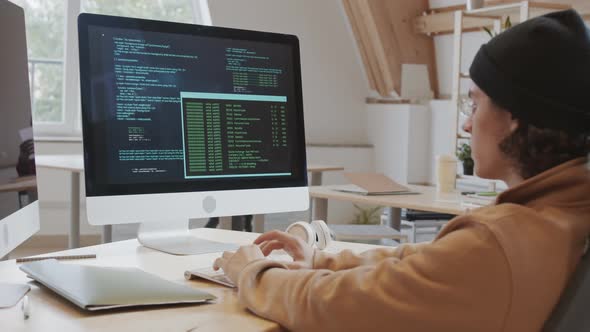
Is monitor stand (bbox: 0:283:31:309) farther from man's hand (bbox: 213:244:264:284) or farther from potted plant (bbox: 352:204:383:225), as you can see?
potted plant (bbox: 352:204:383:225)

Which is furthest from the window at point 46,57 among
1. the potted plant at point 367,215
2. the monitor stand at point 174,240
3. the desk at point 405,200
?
the monitor stand at point 174,240

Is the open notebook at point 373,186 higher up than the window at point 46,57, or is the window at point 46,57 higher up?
the window at point 46,57

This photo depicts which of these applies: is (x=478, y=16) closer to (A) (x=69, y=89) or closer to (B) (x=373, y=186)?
(B) (x=373, y=186)

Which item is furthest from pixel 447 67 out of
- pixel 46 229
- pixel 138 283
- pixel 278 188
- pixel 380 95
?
pixel 138 283

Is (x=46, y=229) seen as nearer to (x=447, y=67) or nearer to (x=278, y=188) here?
(x=447, y=67)

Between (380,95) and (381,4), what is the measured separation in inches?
38.0

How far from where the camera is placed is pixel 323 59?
6.41m

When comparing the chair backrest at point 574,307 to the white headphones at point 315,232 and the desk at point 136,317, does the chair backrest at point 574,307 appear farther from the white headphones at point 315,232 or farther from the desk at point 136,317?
the white headphones at point 315,232

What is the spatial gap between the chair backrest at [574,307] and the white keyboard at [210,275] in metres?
0.60

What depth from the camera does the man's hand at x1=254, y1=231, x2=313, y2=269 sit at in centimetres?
140

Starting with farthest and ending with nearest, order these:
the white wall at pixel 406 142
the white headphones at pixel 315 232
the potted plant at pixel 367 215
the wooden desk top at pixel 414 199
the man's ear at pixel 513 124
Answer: the potted plant at pixel 367 215
the white wall at pixel 406 142
the wooden desk top at pixel 414 199
the white headphones at pixel 315 232
the man's ear at pixel 513 124

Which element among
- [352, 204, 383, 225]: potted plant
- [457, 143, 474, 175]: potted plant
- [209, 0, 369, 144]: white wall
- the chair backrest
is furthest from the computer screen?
[352, 204, 383, 225]: potted plant

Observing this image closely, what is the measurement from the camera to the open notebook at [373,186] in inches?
123

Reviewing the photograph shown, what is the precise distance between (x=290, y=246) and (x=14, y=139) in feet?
1.80
